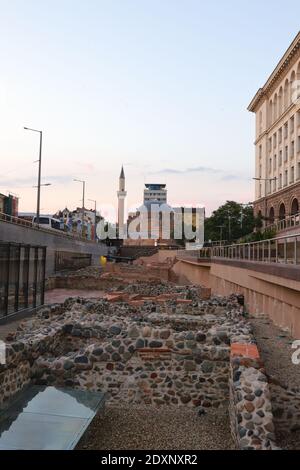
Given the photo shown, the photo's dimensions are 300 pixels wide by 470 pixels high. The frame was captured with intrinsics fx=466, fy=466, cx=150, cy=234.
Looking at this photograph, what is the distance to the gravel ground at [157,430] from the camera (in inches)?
348

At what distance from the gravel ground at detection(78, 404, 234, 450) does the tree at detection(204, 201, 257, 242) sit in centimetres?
6035

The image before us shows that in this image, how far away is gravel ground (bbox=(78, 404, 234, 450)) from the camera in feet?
29.0

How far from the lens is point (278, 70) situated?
67.1 meters

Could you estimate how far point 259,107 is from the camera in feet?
276

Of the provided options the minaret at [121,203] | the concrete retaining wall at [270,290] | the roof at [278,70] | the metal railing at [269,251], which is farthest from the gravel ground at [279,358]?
the minaret at [121,203]

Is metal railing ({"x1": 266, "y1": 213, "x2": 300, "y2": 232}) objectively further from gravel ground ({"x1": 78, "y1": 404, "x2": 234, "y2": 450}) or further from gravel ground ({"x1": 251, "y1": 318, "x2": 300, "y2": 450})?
gravel ground ({"x1": 78, "y1": 404, "x2": 234, "y2": 450})

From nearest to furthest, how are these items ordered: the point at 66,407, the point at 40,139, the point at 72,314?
the point at 66,407 < the point at 72,314 < the point at 40,139

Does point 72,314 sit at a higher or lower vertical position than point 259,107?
lower

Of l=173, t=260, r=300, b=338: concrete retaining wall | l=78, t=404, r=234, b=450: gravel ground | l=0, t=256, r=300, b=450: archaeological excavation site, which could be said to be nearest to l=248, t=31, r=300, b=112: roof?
l=173, t=260, r=300, b=338: concrete retaining wall

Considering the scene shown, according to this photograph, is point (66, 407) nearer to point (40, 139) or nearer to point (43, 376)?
point (43, 376)
